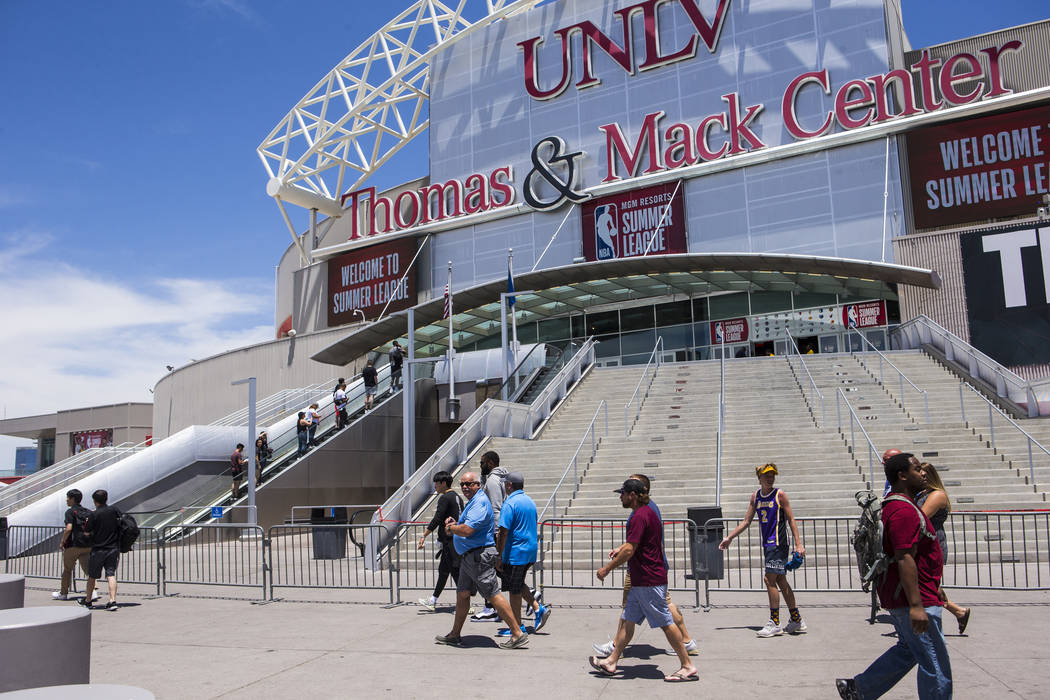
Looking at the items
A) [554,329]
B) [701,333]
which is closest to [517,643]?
[701,333]

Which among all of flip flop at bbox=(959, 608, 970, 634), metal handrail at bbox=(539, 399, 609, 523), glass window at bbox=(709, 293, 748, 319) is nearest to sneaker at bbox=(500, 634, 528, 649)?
flip flop at bbox=(959, 608, 970, 634)

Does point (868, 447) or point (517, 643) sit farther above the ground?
point (868, 447)

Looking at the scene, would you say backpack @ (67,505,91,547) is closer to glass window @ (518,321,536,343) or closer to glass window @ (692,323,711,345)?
glass window @ (692,323,711,345)

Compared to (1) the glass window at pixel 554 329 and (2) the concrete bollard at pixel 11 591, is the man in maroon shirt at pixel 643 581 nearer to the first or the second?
(2) the concrete bollard at pixel 11 591

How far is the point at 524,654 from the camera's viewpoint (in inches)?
313

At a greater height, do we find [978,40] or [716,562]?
[978,40]

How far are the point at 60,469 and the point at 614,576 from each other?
67.8 ft

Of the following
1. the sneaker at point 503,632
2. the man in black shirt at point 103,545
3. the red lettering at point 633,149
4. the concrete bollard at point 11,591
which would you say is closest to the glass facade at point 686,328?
the red lettering at point 633,149

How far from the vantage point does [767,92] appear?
33.7 metres

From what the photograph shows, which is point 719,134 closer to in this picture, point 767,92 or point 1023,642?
point 767,92

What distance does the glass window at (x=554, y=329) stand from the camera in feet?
122

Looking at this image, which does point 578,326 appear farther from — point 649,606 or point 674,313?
point 649,606

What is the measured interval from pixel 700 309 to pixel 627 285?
3.50 metres

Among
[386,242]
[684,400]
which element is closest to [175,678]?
[684,400]
